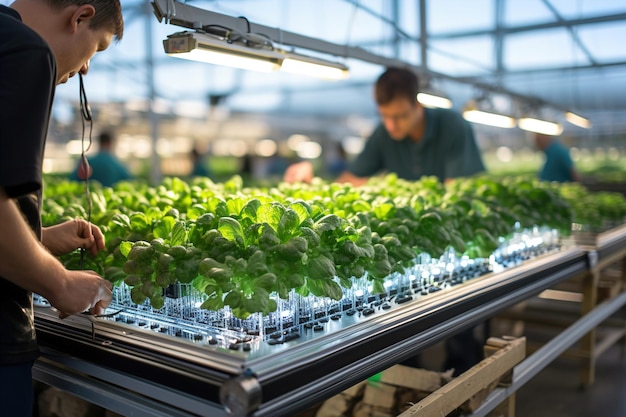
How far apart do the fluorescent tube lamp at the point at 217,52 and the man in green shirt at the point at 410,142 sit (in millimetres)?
1496

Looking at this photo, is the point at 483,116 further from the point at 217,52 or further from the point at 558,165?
the point at 217,52

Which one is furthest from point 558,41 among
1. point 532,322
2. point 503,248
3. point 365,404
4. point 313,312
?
point 313,312

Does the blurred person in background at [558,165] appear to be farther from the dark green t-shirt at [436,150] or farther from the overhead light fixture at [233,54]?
the overhead light fixture at [233,54]

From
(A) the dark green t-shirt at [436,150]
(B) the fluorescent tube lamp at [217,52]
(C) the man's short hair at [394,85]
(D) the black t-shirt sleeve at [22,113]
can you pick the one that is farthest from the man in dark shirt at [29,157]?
(A) the dark green t-shirt at [436,150]

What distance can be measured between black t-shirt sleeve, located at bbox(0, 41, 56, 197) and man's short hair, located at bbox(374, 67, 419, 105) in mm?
2944

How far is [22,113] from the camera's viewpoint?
120 centimetres

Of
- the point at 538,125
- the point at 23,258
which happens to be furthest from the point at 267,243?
the point at 538,125

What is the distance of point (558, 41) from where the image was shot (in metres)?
10.4

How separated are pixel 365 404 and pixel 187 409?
1.39m

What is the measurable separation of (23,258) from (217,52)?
1300 mm

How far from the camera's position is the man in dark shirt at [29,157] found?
1195 mm

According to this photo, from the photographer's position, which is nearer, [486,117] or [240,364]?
[240,364]

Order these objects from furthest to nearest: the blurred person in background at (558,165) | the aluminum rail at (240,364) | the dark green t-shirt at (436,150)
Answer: the blurred person in background at (558,165)
the dark green t-shirt at (436,150)
the aluminum rail at (240,364)

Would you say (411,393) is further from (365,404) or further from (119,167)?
(119,167)
